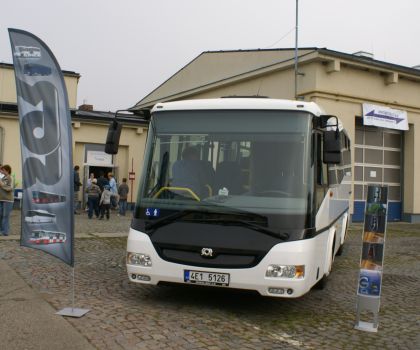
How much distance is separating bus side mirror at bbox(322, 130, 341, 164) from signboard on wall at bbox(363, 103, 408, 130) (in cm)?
1399

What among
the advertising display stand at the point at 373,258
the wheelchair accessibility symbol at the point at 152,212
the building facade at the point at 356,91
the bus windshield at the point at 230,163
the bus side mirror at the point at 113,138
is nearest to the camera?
the advertising display stand at the point at 373,258

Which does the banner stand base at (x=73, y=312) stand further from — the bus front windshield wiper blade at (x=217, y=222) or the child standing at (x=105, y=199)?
the child standing at (x=105, y=199)

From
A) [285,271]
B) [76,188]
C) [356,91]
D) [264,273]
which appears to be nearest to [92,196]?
[76,188]

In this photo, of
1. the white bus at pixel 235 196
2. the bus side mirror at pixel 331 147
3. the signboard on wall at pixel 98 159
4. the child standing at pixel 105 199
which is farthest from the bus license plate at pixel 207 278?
the signboard on wall at pixel 98 159

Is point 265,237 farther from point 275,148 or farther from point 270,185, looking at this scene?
point 275,148

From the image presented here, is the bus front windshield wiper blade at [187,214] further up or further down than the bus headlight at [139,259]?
further up

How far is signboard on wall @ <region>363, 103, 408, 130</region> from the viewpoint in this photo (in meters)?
19.8

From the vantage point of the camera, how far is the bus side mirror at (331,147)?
6367 mm

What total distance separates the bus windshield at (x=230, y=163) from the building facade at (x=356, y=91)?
40.6 ft

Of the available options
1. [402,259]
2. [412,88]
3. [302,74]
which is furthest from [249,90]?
[402,259]

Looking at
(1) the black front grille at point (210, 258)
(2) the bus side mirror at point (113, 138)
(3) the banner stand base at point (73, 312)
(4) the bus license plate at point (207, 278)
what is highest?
(2) the bus side mirror at point (113, 138)

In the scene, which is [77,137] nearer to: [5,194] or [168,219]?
[5,194]

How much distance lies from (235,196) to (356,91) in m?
14.7

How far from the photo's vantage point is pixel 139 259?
6273 mm
